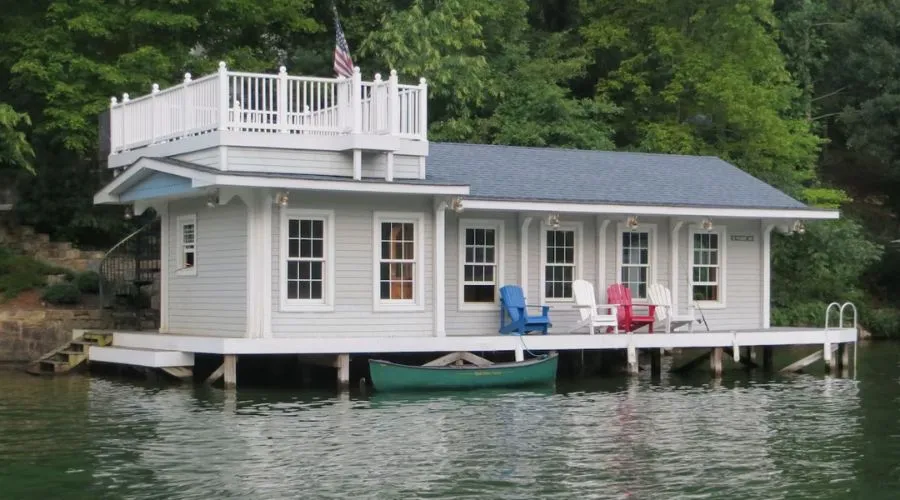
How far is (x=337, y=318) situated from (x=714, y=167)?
11.4 meters

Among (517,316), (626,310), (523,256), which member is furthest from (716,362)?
(517,316)

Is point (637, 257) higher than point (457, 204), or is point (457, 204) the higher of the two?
point (457, 204)

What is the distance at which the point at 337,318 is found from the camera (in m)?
24.2

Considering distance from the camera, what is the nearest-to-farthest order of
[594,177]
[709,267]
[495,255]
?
[495,255] → [594,177] → [709,267]

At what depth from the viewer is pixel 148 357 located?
23906 millimetres

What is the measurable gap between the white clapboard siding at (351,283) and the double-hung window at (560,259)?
10.6 ft

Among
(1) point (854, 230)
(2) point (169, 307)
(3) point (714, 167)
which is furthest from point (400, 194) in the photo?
(1) point (854, 230)

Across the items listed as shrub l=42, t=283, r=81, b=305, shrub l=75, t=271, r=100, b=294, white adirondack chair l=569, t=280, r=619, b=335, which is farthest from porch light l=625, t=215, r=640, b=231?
shrub l=42, t=283, r=81, b=305

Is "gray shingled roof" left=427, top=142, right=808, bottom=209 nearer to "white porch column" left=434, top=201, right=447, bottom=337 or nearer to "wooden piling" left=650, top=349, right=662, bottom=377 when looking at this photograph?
"white porch column" left=434, top=201, right=447, bottom=337

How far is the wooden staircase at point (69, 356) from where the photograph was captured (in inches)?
1037

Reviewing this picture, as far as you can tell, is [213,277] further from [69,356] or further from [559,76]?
[559,76]

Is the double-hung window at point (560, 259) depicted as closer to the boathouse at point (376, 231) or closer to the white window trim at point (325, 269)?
the boathouse at point (376, 231)

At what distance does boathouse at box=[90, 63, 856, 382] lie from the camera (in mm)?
23547

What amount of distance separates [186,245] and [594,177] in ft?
26.9
